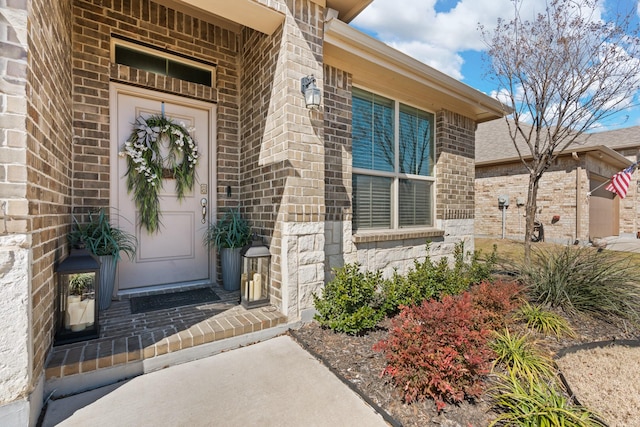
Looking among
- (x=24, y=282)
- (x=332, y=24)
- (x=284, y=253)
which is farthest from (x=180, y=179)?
(x=332, y=24)

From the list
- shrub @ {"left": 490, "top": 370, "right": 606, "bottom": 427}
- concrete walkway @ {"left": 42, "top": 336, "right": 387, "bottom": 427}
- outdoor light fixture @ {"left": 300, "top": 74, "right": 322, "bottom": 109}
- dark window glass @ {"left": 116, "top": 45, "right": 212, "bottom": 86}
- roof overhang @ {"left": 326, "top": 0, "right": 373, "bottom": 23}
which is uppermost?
roof overhang @ {"left": 326, "top": 0, "right": 373, "bottom": 23}

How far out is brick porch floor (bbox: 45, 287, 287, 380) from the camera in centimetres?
200

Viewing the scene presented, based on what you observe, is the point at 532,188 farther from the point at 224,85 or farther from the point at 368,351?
the point at 224,85

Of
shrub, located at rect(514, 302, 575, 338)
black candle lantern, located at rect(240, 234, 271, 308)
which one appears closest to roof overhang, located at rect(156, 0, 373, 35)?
black candle lantern, located at rect(240, 234, 271, 308)

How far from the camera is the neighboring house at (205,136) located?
1557mm

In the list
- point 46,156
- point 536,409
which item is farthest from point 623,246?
point 46,156

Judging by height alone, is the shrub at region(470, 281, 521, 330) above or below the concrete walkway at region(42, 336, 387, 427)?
above

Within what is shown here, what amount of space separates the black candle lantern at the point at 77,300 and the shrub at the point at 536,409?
9.39 ft

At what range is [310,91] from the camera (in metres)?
2.90

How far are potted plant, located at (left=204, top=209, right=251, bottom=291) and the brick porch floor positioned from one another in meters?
0.31

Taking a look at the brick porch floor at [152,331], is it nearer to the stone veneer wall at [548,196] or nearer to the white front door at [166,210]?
the white front door at [166,210]

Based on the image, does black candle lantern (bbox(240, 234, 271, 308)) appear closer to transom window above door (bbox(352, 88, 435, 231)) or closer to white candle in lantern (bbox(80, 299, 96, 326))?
white candle in lantern (bbox(80, 299, 96, 326))

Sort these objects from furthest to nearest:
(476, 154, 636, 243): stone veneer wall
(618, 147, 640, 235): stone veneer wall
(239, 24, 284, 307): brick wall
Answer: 1. (618, 147, 640, 235): stone veneer wall
2. (476, 154, 636, 243): stone veneer wall
3. (239, 24, 284, 307): brick wall

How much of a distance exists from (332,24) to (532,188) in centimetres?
406
